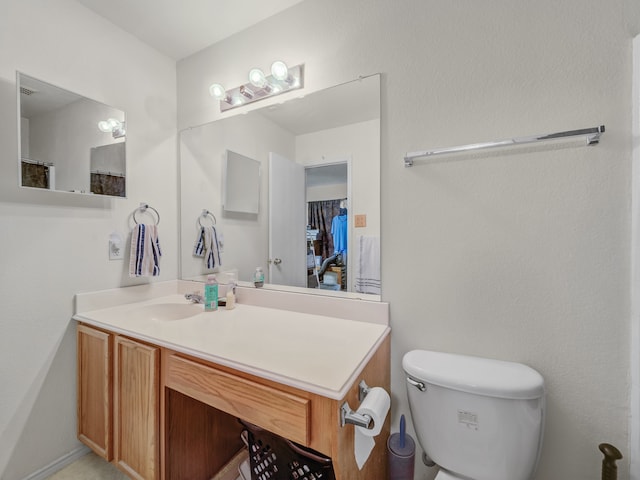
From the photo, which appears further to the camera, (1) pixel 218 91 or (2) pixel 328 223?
(1) pixel 218 91

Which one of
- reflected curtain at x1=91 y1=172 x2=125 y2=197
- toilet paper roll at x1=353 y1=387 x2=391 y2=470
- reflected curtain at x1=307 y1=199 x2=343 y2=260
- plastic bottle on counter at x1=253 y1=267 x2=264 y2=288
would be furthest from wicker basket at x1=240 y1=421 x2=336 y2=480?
reflected curtain at x1=91 y1=172 x2=125 y2=197

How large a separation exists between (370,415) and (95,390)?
1388 mm

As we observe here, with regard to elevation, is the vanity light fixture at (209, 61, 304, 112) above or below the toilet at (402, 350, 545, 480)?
above

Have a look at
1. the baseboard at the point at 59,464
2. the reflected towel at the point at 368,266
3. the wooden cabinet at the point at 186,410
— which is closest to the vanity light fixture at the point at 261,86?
the reflected towel at the point at 368,266

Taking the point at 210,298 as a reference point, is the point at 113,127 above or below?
above

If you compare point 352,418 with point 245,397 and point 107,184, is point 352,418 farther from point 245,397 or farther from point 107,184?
point 107,184

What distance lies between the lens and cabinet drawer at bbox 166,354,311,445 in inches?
30.6

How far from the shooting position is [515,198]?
38.9 inches

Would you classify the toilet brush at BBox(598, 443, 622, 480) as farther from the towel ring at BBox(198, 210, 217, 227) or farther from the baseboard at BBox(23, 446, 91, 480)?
the baseboard at BBox(23, 446, 91, 480)

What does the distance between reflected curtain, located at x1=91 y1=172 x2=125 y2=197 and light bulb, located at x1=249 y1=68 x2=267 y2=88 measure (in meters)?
0.92

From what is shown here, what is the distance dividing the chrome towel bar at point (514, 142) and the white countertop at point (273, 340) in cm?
75

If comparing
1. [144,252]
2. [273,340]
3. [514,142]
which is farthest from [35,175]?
[514,142]

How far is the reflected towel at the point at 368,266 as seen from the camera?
1243 millimetres

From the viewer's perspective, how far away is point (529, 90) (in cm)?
97
